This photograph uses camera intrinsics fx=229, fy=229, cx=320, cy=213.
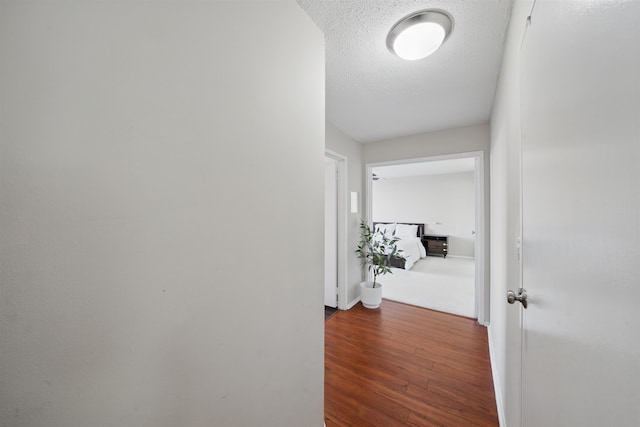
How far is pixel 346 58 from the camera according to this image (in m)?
1.63

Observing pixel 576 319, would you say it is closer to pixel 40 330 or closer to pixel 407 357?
pixel 40 330

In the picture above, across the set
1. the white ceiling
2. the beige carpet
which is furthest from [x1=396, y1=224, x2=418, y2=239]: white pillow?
the white ceiling

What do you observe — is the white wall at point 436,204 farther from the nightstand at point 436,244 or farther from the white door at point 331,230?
the white door at point 331,230

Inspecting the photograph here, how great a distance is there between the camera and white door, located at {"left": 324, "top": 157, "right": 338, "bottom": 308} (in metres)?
3.08

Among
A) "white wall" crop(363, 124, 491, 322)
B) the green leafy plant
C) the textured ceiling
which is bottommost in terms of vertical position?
the green leafy plant

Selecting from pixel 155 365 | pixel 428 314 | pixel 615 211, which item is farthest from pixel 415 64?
pixel 428 314

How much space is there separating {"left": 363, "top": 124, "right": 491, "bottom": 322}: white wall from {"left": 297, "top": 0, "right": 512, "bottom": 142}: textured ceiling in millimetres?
123

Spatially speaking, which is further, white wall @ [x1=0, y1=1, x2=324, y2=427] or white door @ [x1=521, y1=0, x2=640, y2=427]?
white wall @ [x1=0, y1=1, x2=324, y2=427]

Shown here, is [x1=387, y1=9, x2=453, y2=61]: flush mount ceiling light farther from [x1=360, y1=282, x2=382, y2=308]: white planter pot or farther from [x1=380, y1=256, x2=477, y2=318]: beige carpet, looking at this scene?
[x1=380, y1=256, x2=477, y2=318]: beige carpet

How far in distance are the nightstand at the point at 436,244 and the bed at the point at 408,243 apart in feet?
0.59

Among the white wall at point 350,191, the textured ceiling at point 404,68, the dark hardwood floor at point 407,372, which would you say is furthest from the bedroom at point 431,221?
the textured ceiling at point 404,68

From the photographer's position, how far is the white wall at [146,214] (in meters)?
0.46

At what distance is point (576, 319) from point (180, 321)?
98cm

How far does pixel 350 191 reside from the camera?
313cm
